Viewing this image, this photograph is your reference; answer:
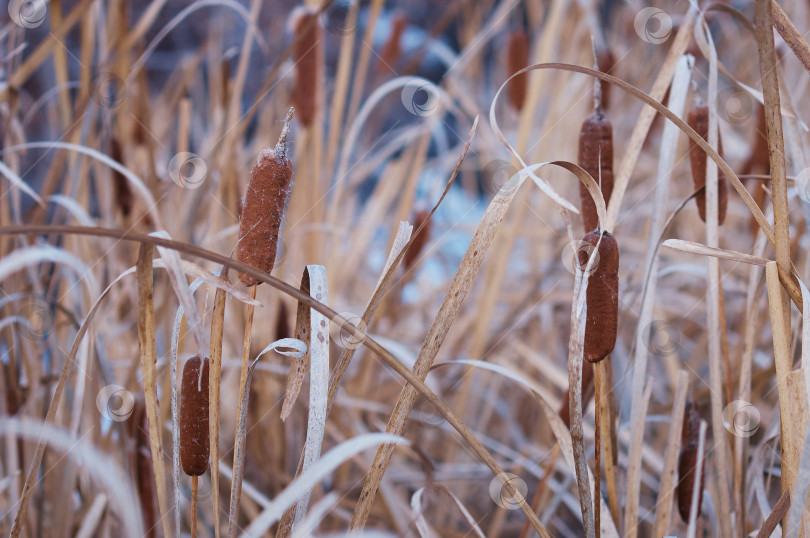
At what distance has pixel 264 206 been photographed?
15.6 inches

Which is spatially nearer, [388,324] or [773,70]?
[773,70]

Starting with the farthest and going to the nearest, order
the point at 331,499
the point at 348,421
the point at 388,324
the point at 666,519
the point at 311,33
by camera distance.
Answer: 1. the point at 388,324
2. the point at 348,421
3. the point at 311,33
4. the point at 666,519
5. the point at 331,499

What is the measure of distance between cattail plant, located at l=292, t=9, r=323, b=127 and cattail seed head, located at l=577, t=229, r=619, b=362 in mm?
538

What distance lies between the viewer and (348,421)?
1025 millimetres

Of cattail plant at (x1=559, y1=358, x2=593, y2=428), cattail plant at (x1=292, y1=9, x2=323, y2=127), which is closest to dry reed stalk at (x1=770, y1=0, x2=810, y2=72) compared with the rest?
cattail plant at (x1=559, y1=358, x2=593, y2=428)

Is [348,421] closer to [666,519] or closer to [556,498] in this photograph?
[556,498]

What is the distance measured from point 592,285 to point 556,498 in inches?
13.7

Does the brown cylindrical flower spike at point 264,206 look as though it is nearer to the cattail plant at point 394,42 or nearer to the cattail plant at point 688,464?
the cattail plant at point 688,464

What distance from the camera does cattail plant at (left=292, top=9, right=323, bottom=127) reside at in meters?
0.83

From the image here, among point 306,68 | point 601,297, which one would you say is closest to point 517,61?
point 306,68

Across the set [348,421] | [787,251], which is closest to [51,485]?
[348,421]

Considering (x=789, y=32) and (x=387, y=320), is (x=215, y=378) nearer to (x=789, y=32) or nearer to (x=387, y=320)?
(x=789, y=32)

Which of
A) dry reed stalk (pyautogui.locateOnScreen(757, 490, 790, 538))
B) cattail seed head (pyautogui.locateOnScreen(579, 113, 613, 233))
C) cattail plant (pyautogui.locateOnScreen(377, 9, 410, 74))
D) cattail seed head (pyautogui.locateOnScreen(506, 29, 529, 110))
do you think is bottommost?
dry reed stalk (pyautogui.locateOnScreen(757, 490, 790, 538))

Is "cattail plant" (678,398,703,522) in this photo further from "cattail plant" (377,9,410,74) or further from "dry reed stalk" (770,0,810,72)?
"cattail plant" (377,9,410,74)
